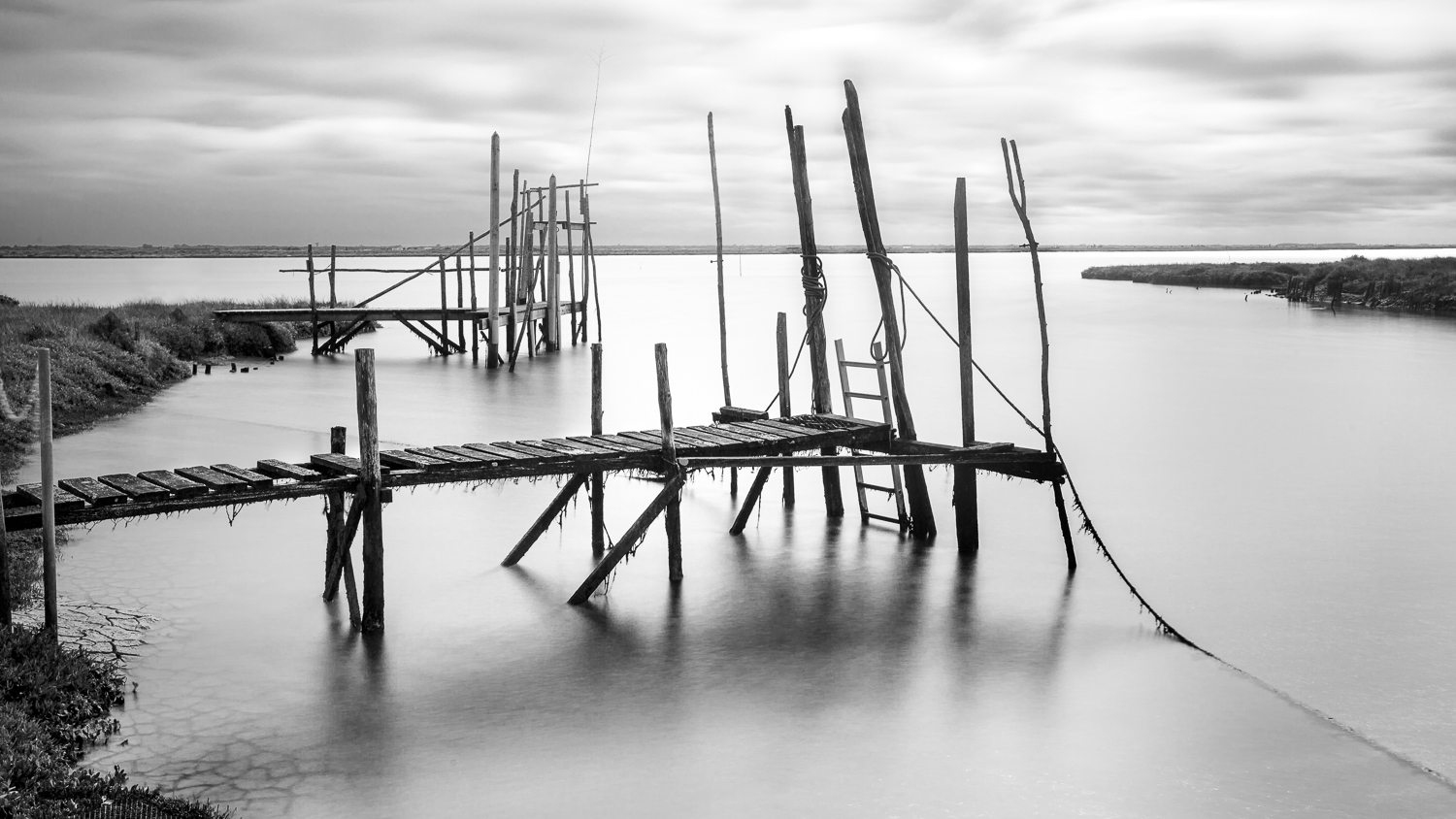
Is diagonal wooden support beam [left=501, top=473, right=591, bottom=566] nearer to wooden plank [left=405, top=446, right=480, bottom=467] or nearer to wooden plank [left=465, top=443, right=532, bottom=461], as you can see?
wooden plank [left=465, top=443, right=532, bottom=461]

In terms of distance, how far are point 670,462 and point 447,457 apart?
5.51ft

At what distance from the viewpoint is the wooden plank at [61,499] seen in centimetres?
745

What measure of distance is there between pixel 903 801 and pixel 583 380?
20.7 m

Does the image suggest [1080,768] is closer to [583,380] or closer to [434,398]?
[434,398]

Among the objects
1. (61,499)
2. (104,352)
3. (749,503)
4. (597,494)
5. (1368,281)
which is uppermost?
(1368,281)

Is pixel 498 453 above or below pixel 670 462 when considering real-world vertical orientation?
above

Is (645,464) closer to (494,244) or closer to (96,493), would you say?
(96,493)

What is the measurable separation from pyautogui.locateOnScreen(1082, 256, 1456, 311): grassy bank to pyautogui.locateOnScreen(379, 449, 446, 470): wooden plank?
155 feet

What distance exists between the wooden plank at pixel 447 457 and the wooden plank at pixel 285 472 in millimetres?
747

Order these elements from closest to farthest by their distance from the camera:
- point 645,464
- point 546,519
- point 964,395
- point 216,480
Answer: point 216,480, point 645,464, point 546,519, point 964,395

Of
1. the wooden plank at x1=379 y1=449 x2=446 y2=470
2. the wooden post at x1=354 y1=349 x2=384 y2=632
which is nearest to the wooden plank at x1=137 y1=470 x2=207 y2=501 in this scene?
the wooden post at x1=354 y1=349 x2=384 y2=632

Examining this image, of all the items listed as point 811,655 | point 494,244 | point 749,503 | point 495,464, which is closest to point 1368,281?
point 494,244

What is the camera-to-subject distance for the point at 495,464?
8.80 metres

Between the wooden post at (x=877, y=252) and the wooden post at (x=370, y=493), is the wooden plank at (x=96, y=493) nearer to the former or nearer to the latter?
the wooden post at (x=370, y=493)
